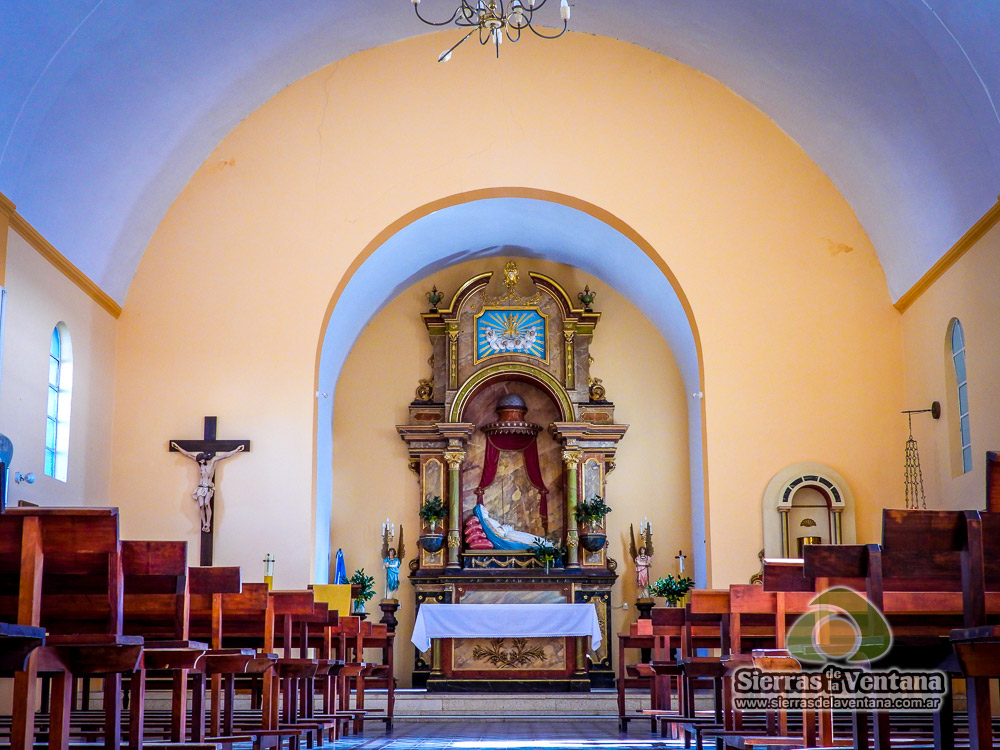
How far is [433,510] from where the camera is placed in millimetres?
14375

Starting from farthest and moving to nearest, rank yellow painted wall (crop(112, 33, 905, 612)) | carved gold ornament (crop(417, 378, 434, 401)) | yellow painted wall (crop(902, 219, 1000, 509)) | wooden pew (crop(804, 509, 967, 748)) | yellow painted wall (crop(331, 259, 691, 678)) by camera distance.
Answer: carved gold ornament (crop(417, 378, 434, 401)) → yellow painted wall (crop(331, 259, 691, 678)) → yellow painted wall (crop(112, 33, 905, 612)) → yellow painted wall (crop(902, 219, 1000, 509)) → wooden pew (crop(804, 509, 967, 748))

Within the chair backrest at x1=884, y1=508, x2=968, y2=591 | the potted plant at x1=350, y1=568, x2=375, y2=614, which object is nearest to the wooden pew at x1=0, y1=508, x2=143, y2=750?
the chair backrest at x1=884, y1=508, x2=968, y2=591

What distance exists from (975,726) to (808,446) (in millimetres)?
7939

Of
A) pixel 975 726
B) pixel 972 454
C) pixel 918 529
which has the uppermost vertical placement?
pixel 972 454

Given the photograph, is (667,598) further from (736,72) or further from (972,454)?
(736,72)

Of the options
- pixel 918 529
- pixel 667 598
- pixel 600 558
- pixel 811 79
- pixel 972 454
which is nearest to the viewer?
pixel 918 529

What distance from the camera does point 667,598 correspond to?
13.5 meters

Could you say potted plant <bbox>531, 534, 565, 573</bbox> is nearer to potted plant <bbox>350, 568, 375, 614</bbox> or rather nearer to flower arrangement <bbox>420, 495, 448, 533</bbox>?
flower arrangement <bbox>420, 495, 448, 533</bbox>

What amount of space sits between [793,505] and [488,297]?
531cm

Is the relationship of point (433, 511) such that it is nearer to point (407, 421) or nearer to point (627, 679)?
point (407, 421)

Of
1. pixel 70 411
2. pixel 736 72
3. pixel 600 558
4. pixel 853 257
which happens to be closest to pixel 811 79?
pixel 736 72

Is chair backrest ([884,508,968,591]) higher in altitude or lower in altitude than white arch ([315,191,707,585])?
lower

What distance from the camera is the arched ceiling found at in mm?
8883

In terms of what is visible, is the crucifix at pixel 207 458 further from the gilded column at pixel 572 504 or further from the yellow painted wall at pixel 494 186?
the gilded column at pixel 572 504
